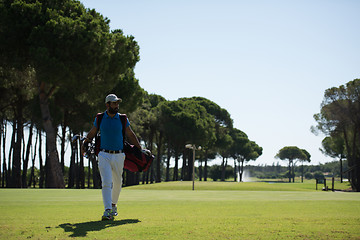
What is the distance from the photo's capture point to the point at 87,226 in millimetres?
4934

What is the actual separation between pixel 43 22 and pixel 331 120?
→ 135 ft

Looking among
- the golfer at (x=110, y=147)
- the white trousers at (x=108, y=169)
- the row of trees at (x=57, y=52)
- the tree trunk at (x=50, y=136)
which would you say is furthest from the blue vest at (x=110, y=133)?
the tree trunk at (x=50, y=136)

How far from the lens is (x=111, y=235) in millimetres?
4176

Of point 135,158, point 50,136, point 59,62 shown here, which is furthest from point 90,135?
point 50,136

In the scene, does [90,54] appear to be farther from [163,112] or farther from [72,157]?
[163,112]

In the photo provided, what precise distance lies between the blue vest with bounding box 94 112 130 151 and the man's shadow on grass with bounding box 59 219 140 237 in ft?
3.91

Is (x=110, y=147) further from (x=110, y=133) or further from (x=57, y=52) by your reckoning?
(x=57, y=52)

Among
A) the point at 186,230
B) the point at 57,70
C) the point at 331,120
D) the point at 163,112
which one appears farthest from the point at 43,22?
the point at 331,120

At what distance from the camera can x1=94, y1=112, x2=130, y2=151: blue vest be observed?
604 centimetres

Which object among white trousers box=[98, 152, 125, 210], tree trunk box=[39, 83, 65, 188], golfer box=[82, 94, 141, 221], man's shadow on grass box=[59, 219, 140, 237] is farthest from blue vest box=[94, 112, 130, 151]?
tree trunk box=[39, 83, 65, 188]

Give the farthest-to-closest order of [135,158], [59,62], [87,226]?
[59,62], [135,158], [87,226]

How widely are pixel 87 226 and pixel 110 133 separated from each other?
161 cm

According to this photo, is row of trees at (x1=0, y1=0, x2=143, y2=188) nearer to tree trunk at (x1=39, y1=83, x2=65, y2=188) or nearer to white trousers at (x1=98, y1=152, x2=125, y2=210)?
tree trunk at (x1=39, y1=83, x2=65, y2=188)

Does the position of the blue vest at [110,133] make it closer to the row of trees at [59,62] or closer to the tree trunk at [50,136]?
the row of trees at [59,62]
